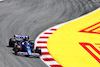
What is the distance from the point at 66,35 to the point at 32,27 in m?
2.39

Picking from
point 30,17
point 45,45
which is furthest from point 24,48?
point 30,17

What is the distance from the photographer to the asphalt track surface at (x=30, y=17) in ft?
44.9

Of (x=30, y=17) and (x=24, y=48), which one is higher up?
(x=30, y=17)

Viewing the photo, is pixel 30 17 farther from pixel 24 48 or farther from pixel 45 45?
pixel 24 48

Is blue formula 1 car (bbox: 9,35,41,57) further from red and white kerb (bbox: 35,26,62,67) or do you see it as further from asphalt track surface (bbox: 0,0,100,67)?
red and white kerb (bbox: 35,26,62,67)

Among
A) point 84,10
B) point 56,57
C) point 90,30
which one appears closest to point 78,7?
point 84,10

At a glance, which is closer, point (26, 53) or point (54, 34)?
point (26, 53)

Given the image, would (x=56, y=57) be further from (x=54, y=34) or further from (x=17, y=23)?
(x=17, y=23)

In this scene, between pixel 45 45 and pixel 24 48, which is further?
pixel 45 45

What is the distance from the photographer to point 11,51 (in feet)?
47.2

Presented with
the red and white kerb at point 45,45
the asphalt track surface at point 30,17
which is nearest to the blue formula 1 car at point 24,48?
the asphalt track surface at point 30,17

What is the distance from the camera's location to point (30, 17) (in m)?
20.0

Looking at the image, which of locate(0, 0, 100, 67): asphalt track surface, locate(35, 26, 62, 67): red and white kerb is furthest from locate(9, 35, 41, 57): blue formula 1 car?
locate(35, 26, 62, 67): red and white kerb

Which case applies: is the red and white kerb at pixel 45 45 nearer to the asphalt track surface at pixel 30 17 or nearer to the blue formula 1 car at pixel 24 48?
the asphalt track surface at pixel 30 17
